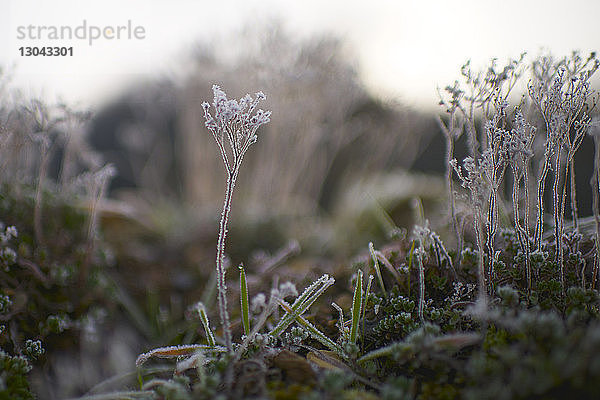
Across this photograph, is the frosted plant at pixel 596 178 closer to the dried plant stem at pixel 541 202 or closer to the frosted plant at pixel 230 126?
the dried plant stem at pixel 541 202

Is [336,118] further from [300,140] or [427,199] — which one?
[427,199]

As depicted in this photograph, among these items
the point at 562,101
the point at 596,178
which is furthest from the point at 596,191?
the point at 562,101

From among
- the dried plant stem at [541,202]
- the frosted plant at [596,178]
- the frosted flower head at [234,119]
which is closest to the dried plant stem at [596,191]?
the frosted plant at [596,178]

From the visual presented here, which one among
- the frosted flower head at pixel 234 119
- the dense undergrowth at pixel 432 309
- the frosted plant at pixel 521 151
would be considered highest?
the frosted flower head at pixel 234 119

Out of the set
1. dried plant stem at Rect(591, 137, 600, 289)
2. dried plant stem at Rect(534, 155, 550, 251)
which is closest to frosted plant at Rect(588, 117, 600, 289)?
dried plant stem at Rect(591, 137, 600, 289)

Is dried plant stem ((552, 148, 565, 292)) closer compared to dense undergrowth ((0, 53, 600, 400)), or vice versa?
dense undergrowth ((0, 53, 600, 400))

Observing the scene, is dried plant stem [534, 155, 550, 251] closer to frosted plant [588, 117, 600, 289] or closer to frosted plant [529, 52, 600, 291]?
frosted plant [529, 52, 600, 291]

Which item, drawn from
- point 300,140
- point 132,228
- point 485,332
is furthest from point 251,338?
point 300,140

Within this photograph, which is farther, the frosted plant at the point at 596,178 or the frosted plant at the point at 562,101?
the frosted plant at the point at 562,101

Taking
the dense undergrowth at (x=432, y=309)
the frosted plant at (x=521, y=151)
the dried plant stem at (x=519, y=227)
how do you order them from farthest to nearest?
the dried plant stem at (x=519, y=227)
the frosted plant at (x=521, y=151)
the dense undergrowth at (x=432, y=309)
